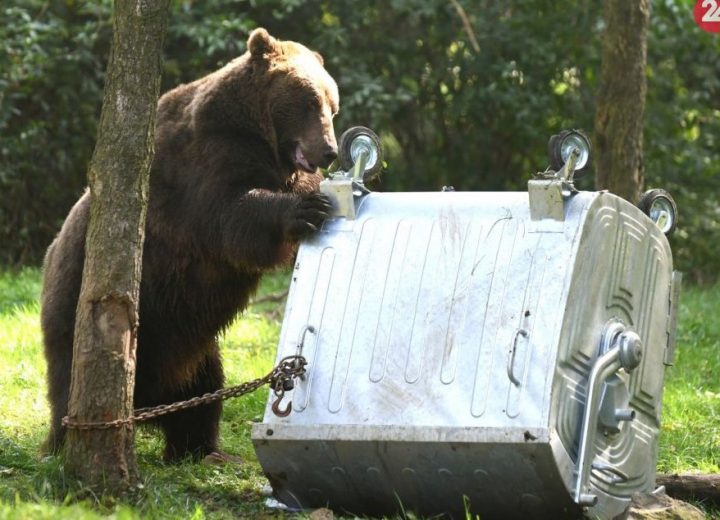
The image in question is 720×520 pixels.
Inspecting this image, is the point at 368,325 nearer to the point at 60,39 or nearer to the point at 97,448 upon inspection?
the point at 97,448

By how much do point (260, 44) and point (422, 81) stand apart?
8035mm

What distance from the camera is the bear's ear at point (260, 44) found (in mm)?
6273

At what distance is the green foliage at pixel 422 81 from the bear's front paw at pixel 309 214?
7.80 metres

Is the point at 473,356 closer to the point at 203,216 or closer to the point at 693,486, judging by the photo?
the point at 693,486

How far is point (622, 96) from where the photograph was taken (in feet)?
27.5

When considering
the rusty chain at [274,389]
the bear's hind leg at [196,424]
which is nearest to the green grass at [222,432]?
the bear's hind leg at [196,424]

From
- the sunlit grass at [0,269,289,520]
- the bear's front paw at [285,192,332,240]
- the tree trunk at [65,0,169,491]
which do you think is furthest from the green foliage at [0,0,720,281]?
the tree trunk at [65,0,169,491]

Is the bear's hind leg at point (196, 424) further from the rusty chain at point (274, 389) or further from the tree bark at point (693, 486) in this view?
the tree bark at point (693, 486)

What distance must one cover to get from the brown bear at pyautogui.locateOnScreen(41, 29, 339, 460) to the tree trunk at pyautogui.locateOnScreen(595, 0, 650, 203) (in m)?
2.74

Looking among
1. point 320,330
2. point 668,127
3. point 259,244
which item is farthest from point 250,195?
point 668,127

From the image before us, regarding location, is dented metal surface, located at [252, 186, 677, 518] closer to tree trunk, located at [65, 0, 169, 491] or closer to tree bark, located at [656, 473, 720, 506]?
tree bark, located at [656, 473, 720, 506]

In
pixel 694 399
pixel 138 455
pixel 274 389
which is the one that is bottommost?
pixel 138 455

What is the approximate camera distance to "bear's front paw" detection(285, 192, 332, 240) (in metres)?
5.07

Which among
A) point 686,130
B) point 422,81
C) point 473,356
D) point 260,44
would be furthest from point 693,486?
point 686,130
